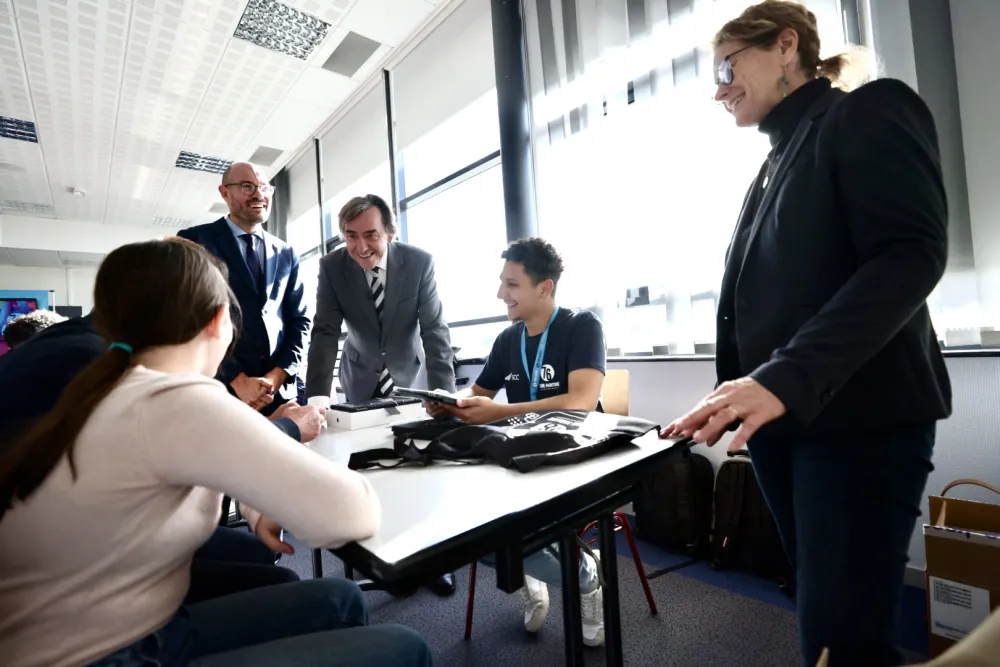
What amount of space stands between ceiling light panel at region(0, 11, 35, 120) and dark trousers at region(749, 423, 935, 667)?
14.6ft

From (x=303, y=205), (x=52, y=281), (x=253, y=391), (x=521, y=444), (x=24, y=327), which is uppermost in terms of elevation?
(x=303, y=205)

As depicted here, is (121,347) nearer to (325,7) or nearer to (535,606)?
(535,606)

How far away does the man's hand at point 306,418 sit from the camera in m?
1.25

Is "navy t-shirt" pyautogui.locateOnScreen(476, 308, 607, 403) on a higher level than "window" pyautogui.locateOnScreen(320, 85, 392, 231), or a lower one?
lower

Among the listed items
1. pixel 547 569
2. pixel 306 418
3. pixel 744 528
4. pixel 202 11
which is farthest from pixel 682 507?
pixel 202 11

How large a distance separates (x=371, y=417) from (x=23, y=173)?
245 inches

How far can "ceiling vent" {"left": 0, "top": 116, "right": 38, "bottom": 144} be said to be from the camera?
13.5ft

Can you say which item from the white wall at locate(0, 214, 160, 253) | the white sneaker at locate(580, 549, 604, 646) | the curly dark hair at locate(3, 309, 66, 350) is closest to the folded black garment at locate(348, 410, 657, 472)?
the white sneaker at locate(580, 549, 604, 646)

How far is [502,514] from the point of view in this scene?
0.67m

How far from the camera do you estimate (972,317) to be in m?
1.50

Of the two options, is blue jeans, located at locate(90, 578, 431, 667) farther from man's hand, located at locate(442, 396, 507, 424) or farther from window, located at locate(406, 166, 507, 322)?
window, located at locate(406, 166, 507, 322)

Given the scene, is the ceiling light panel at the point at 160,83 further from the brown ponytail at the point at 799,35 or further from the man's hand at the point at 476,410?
the brown ponytail at the point at 799,35

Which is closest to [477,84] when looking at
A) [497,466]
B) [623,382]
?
[623,382]

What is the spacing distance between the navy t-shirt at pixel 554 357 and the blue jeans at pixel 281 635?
890mm
